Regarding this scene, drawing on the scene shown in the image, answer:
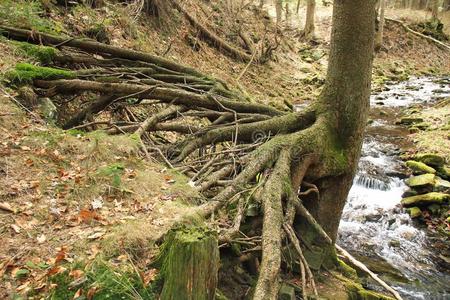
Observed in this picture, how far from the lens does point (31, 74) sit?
5.38 m

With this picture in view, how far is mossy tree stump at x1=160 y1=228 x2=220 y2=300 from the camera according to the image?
2500 millimetres

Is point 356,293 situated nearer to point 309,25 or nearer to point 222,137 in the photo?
point 222,137

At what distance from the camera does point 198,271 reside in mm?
2518

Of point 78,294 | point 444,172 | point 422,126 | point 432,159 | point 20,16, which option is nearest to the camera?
point 78,294

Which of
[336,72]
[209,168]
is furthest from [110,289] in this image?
[336,72]

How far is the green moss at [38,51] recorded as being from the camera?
19.5ft

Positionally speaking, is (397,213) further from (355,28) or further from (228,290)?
(228,290)

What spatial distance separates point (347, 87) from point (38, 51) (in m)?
4.43

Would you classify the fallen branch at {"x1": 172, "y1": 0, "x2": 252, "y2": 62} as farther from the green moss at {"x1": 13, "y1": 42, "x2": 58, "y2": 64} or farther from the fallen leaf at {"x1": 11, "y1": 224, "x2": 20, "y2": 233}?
the fallen leaf at {"x1": 11, "y1": 224, "x2": 20, "y2": 233}

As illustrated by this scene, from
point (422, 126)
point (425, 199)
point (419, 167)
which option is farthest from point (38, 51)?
point (422, 126)

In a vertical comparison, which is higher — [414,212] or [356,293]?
[356,293]

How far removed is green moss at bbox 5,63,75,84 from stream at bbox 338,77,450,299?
5435 mm

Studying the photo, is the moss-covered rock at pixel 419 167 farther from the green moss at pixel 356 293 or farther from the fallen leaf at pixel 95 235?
the fallen leaf at pixel 95 235

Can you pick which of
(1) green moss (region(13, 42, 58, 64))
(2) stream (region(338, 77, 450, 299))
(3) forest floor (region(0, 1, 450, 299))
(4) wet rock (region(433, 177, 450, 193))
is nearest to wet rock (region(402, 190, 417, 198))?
(2) stream (region(338, 77, 450, 299))
